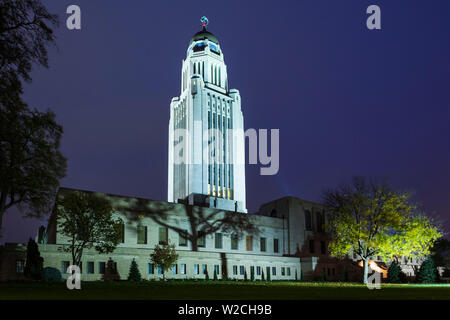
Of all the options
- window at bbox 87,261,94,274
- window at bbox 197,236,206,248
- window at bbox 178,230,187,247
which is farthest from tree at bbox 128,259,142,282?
window at bbox 197,236,206,248

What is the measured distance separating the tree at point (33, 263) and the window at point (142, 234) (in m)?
14.4

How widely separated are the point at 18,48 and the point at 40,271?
30.0 meters

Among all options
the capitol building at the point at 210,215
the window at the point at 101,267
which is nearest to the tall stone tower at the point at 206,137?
the capitol building at the point at 210,215

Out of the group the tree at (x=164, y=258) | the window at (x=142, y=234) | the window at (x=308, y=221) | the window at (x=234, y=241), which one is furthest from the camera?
the window at (x=308, y=221)

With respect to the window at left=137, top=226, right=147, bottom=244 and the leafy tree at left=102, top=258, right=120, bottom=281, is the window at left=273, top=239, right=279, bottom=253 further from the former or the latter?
the leafy tree at left=102, top=258, right=120, bottom=281

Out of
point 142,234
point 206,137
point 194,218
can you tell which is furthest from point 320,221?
point 206,137

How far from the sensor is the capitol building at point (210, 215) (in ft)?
161

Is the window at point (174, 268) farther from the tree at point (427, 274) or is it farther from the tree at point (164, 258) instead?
the tree at point (427, 274)

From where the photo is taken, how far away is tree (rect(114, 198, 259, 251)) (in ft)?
178

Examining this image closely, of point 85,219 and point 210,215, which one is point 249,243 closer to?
point 210,215

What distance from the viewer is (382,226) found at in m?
43.2

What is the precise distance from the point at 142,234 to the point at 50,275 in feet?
53.1
